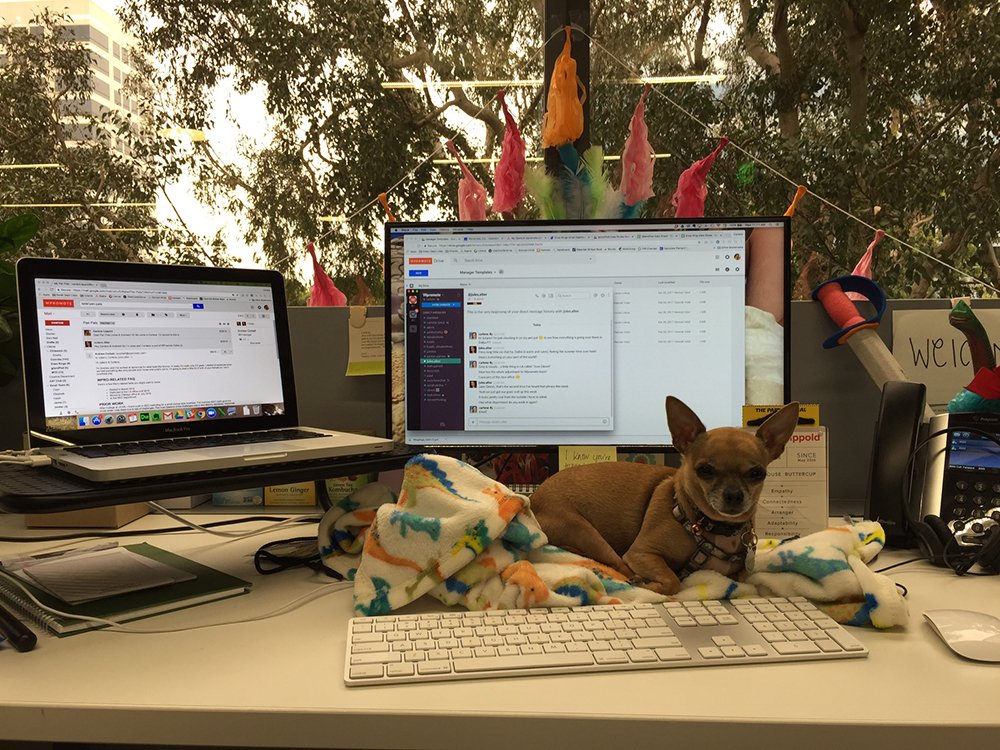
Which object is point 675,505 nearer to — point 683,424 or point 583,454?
point 683,424

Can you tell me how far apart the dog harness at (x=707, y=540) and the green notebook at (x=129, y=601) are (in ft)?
1.55

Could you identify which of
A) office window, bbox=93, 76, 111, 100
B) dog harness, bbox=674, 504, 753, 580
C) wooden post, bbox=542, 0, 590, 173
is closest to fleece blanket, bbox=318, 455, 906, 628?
dog harness, bbox=674, 504, 753, 580

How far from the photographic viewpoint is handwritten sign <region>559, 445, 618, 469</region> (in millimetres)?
1014

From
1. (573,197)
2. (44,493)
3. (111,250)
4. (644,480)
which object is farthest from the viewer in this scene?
(111,250)

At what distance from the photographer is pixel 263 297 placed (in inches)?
41.4

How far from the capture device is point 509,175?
4.03 feet

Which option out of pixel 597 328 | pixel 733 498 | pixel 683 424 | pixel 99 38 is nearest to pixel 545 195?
pixel 597 328

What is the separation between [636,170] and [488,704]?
898mm

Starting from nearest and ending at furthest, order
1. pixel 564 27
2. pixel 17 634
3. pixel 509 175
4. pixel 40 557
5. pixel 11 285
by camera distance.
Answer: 1. pixel 17 634
2. pixel 40 557
3. pixel 11 285
4. pixel 509 175
5. pixel 564 27

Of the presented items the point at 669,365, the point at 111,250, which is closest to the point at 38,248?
the point at 111,250

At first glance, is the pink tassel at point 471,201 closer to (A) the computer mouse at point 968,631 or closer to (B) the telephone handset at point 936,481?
(B) the telephone handset at point 936,481

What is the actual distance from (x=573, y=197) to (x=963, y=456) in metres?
0.64

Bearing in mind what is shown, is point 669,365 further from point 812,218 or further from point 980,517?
point 812,218

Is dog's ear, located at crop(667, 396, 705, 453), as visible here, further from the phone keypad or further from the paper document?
the paper document
